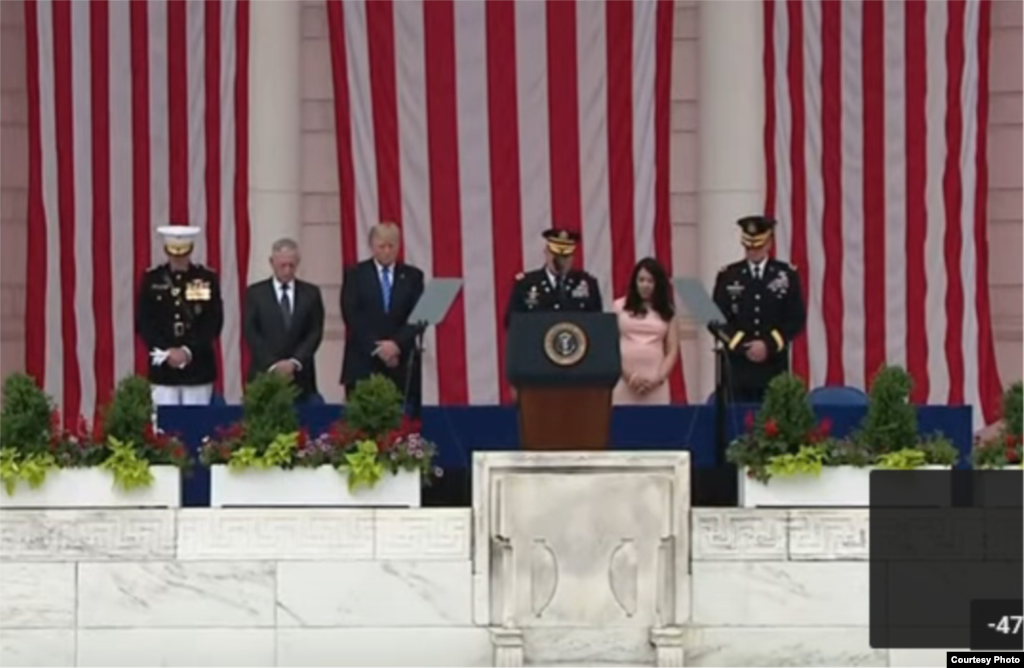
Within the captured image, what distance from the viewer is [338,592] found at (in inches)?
528

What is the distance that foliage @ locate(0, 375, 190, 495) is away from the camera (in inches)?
527

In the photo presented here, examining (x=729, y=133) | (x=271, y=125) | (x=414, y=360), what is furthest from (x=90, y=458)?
(x=729, y=133)

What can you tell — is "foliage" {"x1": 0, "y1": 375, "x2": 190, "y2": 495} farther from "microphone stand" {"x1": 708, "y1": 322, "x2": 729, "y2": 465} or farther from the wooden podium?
"microphone stand" {"x1": 708, "y1": 322, "x2": 729, "y2": 465}

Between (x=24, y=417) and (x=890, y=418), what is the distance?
15.7 feet

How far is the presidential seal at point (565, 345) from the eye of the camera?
13.8 meters

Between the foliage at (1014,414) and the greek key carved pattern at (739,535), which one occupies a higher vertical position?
the foliage at (1014,414)

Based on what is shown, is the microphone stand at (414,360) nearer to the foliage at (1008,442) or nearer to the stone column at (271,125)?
the foliage at (1008,442)

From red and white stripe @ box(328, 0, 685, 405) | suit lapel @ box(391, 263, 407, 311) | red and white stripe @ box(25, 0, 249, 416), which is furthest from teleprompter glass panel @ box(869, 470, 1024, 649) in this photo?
red and white stripe @ box(25, 0, 249, 416)

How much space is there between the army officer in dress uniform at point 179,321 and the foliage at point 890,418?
4287 millimetres

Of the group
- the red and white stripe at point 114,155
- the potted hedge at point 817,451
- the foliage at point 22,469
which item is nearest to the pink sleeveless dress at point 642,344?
the potted hedge at point 817,451

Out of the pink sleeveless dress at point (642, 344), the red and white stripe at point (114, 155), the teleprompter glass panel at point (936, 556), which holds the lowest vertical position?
Answer: the teleprompter glass panel at point (936, 556)

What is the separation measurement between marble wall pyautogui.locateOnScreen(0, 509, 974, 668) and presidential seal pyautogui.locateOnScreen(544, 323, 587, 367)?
1.08 metres

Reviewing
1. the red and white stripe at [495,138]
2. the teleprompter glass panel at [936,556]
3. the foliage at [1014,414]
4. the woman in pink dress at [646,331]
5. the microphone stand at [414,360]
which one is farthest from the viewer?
the red and white stripe at [495,138]
